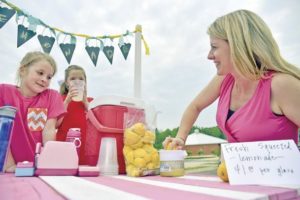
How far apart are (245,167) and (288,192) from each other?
0.59 feet

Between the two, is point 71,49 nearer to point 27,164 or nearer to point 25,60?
point 25,60

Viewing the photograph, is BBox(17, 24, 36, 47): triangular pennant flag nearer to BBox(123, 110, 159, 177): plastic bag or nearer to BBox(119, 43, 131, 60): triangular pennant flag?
BBox(119, 43, 131, 60): triangular pennant flag

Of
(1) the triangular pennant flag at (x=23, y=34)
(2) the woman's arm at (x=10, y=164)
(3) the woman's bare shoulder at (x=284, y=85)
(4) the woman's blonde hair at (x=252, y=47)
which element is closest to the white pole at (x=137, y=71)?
(1) the triangular pennant flag at (x=23, y=34)

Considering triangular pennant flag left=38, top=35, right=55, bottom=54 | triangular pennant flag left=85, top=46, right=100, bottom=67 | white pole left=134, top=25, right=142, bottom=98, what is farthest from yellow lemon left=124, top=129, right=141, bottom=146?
triangular pennant flag left=85, top=46, right=100, bottom=67

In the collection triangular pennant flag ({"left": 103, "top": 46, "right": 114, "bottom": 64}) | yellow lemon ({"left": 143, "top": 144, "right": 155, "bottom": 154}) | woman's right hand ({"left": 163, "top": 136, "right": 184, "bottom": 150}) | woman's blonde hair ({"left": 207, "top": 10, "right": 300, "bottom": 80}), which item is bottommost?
yellow lemon ({"left": 143, "top": 144, "right": 155, "bottom": 154})

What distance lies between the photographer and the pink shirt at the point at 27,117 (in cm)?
117

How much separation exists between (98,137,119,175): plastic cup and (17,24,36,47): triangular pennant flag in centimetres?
136

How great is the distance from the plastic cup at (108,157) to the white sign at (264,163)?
428 millimetres

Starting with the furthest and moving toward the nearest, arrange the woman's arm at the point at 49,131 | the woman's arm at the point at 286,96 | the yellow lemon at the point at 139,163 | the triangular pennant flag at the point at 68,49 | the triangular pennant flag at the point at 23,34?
1. the triangular pennant flag at the point at 68,49
2. the triangular pennant flag at the point at 23,34
3. the woman's arm at the point at 49,131
4. the yellow lemon at the point at 139,163
5. the woman's arm at the point at 286,96

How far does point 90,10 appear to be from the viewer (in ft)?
7.02

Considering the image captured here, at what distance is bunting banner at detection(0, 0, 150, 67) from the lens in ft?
6.04

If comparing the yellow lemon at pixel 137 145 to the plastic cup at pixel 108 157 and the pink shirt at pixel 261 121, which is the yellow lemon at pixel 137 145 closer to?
the plastic cup at pixel 108 157

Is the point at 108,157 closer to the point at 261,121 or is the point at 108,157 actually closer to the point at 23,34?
the point at 261,121

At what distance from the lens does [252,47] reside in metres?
0.85
